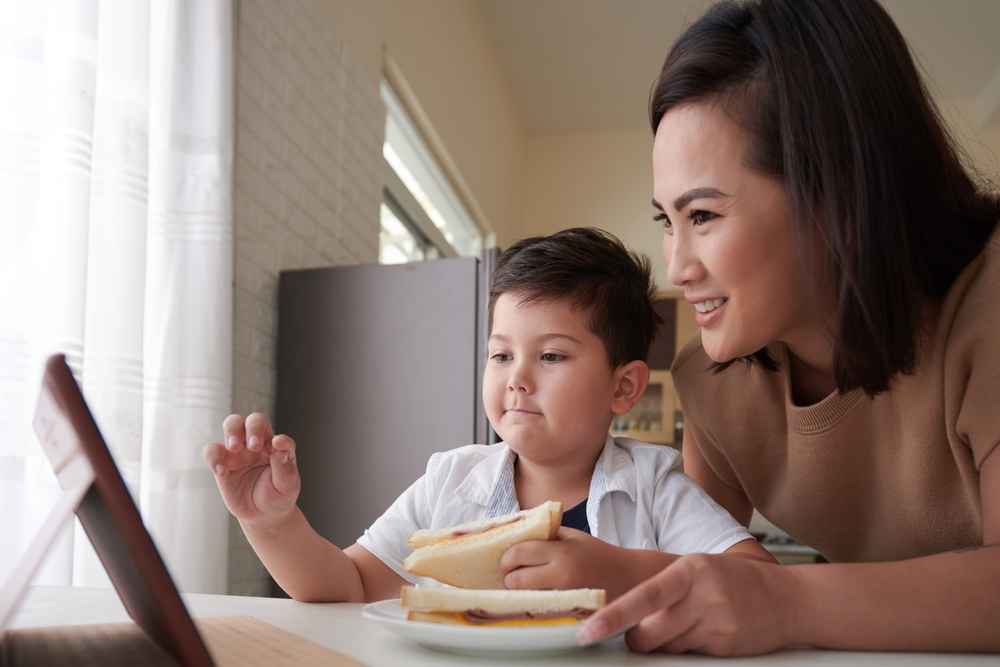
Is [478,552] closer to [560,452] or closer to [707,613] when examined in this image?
[707,613]

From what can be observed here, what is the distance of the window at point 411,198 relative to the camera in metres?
3.91

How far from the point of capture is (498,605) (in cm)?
63

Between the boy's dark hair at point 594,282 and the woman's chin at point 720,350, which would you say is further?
the boy's dark hair at point 594,282

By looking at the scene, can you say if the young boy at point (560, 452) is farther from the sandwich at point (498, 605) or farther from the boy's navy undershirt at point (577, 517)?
the sandwich at point (498, 605)

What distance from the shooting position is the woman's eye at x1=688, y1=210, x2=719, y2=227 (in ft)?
3.32

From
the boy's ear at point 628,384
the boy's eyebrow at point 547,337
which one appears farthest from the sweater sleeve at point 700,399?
the boy's eyebrow at point 547,337

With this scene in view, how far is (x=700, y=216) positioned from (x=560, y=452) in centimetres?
42

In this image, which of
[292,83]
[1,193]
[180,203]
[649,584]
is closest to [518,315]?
[649,584]

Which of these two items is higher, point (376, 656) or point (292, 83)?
point (292, 83)

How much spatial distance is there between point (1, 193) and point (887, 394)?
1.40 meters

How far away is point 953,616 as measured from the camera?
0.69m

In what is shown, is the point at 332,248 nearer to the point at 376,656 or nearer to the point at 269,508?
the point at 269,508

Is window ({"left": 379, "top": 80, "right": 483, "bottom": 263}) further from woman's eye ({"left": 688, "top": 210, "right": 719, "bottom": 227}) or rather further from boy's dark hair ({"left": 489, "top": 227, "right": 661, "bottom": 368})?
woman's eye ({"left": 688, "top": 210, "right": 719, "bottom": 227})

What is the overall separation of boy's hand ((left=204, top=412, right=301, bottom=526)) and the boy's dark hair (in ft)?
1.65
